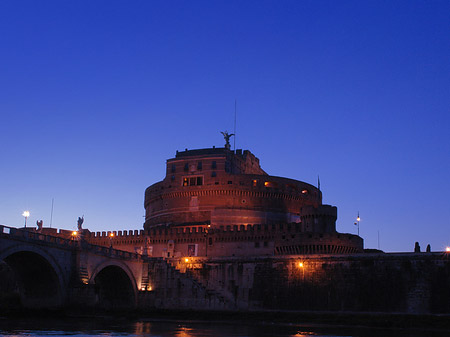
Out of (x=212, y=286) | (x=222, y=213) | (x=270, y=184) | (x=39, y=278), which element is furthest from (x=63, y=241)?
(x=270, y=184)

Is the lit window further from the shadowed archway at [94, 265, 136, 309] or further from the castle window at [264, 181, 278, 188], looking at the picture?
the shadowed archway at [94, 265, 136, 309]

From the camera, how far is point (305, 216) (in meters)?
65.8

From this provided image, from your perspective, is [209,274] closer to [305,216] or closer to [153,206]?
[305,216]

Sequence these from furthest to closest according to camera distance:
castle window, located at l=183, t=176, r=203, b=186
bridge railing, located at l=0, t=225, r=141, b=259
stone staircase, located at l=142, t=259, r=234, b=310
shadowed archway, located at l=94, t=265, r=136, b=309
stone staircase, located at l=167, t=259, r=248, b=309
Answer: castle window, located at l=183, t=176, r=203, b=186 → shadowed archway, located at l=94, t=265, r=136, b=309 → stone staircase, located at l=167, t=259, r=248, b=309 → stone staircase, located at l=142, t=259, r=234, b=310 → bridge railing, located at l=0, t=225, r=141, b=259

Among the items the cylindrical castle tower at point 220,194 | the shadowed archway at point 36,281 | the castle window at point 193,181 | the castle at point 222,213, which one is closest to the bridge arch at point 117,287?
the castle at point 222,213

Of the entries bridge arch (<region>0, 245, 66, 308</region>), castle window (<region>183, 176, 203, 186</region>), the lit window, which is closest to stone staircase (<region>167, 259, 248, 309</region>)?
bridge arch (<region>0, 245, 66, 308</region>)

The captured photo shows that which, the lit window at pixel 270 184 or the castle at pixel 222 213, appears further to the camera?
the lit window at pixel 270 184

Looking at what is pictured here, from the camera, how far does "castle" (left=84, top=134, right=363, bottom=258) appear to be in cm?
6738

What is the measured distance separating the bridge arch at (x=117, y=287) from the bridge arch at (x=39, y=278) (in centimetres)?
1014

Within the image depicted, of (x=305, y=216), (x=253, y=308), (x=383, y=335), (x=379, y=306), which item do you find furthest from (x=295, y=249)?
(x=383, y=335)

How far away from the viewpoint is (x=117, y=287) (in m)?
60.3

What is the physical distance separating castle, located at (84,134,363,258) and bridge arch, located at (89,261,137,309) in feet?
24.7

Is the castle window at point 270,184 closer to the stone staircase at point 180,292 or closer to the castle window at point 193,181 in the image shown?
the castle window at point 193,181

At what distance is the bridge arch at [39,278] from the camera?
153ft
